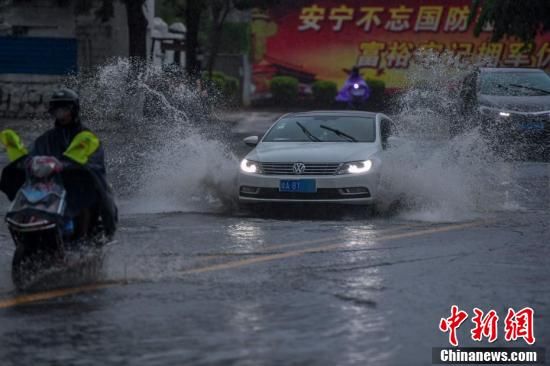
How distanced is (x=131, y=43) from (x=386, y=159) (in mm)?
21282

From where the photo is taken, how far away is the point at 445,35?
54.4 metres

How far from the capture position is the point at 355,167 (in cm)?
1391

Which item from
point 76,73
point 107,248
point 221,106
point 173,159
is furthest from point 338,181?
point 221,106

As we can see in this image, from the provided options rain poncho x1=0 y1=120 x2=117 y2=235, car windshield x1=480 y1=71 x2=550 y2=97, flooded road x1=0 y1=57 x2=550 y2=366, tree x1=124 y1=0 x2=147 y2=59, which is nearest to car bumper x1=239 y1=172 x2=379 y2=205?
flooded road x1=0 y1=57 x2=550 y2=366

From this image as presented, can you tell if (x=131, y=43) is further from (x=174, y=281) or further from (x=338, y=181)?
(x=174, y=281)

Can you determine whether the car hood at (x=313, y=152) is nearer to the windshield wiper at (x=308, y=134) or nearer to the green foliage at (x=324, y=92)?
the windshield wiper at (x=308, y=134)

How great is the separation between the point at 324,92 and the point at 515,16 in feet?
51.6

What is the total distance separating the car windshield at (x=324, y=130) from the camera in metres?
15.1

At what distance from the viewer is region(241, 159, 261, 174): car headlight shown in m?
14.2

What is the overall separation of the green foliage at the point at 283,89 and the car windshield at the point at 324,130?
37177mm

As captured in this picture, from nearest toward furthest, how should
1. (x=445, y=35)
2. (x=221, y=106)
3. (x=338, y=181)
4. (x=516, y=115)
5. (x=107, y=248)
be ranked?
(x=107, y=248) < (x=338, y=181) < (x=516, y=115) < (x=221, y=106) < (x=445, y=35)

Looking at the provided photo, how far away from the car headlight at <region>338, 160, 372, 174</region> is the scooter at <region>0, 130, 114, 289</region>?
488cm

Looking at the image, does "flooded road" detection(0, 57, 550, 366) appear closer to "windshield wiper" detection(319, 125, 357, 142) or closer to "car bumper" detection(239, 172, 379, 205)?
"car bumper" detection(239, 172, 379, 205)

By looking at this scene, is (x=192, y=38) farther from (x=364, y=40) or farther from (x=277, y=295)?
(x=277, y=295)
